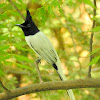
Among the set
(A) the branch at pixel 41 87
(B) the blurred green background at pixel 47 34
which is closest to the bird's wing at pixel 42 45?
(B) the blurred green background at pixel 47 34

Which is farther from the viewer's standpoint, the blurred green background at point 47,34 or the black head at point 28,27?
the black head at point 28,27

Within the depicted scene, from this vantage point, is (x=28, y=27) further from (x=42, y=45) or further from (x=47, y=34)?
(x=47, y=34)

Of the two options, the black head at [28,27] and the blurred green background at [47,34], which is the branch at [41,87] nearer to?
the blurred green background at [47,34]

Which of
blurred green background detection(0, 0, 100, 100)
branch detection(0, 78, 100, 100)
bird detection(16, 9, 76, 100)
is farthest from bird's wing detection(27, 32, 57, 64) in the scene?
branch detection(0, 78, 100, 100)

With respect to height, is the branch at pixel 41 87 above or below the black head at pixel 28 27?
below

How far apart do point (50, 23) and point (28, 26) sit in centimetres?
253

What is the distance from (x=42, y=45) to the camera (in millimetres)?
1792

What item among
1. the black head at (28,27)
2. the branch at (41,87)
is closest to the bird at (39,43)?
the black head at (28,27)

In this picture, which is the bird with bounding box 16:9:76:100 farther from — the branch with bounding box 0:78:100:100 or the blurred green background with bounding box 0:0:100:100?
the branch with bounding box 0:78:100:100

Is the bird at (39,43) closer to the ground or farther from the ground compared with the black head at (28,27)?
closer to the ground

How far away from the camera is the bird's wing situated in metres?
1.78

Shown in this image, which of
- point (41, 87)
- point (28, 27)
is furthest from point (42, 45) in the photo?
point (41, 87)

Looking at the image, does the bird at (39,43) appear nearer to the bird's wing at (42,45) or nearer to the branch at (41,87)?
the bird's wing at (42,45)

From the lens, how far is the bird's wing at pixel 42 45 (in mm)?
1780
